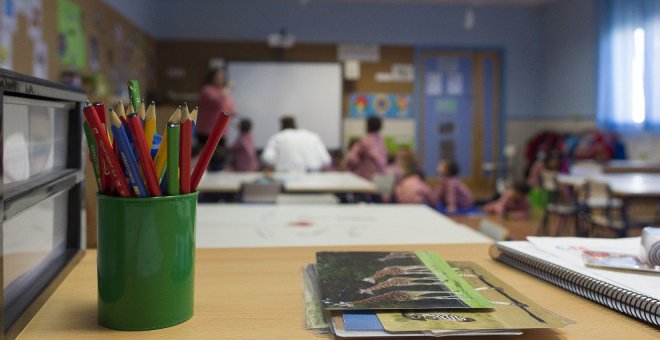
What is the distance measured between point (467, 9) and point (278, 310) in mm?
9117

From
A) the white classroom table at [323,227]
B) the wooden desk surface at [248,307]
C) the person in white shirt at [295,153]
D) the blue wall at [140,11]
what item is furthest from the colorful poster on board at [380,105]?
the wooden desk surface at [248,307]

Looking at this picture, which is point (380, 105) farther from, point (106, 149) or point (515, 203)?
point (106, 149)

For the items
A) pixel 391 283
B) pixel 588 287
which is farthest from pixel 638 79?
pixel 391 283

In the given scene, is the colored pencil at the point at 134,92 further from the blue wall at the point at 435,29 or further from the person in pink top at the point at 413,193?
the blue wall at the point at 435,29

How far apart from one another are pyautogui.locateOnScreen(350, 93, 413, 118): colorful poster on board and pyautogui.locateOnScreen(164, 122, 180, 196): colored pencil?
27.6 ft

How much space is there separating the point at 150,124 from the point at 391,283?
352 millimetres

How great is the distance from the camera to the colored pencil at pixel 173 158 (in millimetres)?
662

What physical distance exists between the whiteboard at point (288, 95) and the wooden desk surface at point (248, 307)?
7944mm

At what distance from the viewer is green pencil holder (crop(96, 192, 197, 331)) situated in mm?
660

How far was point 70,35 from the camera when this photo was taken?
4711 mm

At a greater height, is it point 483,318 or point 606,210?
point 483,318

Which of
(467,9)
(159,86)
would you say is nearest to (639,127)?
(467,9)

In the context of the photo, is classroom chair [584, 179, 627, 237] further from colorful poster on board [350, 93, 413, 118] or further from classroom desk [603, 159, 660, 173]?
colorful poster on board [350, 93, 413, 118]

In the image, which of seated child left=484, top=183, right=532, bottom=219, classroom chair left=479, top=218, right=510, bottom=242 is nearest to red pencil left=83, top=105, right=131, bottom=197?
classroom chair left=479, top=218, right=510, bottom=242
